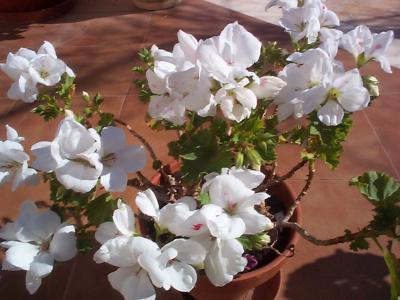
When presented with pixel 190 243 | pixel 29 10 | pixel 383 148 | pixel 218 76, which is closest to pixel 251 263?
pixel 190 243

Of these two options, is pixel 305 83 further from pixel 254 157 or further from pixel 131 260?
pixel 131 260

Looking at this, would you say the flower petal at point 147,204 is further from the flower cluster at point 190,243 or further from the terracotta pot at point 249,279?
the terracotta pot at point 249,279

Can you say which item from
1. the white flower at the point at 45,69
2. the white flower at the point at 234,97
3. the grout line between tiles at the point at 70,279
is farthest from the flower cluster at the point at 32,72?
the grout line between tiles at the point at 70,279

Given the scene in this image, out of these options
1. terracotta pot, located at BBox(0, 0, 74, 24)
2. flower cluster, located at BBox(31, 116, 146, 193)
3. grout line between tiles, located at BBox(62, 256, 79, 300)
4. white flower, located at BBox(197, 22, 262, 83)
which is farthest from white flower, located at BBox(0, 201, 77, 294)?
terracotta pot, located at BBox(0, 0, 74, 24)

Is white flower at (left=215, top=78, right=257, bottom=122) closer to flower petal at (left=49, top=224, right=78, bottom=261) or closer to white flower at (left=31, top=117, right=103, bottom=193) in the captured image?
white flower at (left=31, top=117, right=103, bottom=193)

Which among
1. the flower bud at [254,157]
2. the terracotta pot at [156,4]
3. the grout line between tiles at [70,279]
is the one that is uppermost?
the flower bud at [254,157]

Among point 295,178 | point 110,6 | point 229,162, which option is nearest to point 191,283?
point 229,162

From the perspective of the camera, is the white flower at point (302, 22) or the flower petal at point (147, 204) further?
the white flower at point (302, 22)

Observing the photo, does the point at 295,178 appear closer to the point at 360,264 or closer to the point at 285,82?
the point at 360,264

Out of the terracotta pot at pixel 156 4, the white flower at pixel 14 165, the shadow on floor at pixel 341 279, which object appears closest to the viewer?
the white flower at pixel 14 165
